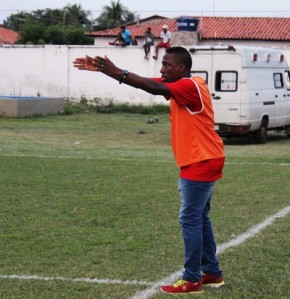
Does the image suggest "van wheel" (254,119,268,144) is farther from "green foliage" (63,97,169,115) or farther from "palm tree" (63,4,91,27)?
"palm tree" (63,4,91,27)

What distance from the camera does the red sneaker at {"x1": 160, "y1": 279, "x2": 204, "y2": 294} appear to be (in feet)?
19.1

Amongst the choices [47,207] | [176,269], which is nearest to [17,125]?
[47,207]

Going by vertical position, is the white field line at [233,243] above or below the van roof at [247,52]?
below

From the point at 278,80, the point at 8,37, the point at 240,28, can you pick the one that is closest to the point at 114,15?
the point at 8,37

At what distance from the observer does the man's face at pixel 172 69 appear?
580 centimetres

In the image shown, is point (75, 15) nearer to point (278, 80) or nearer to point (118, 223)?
point (278, 80)

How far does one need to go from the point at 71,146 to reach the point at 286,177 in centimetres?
849

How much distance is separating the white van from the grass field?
3.05 meters

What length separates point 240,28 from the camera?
5375 cm

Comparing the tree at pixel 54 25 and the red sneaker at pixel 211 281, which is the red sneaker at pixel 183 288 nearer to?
the red sneaker at pixel 211 281

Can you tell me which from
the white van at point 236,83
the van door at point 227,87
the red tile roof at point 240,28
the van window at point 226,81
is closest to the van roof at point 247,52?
the white van at point 236,83

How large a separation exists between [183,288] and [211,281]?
1.11ft

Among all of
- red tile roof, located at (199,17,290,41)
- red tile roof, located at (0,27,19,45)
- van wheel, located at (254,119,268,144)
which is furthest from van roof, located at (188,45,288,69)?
red tile roof, located at (0,27,19,45)

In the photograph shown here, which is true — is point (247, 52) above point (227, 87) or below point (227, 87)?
above
